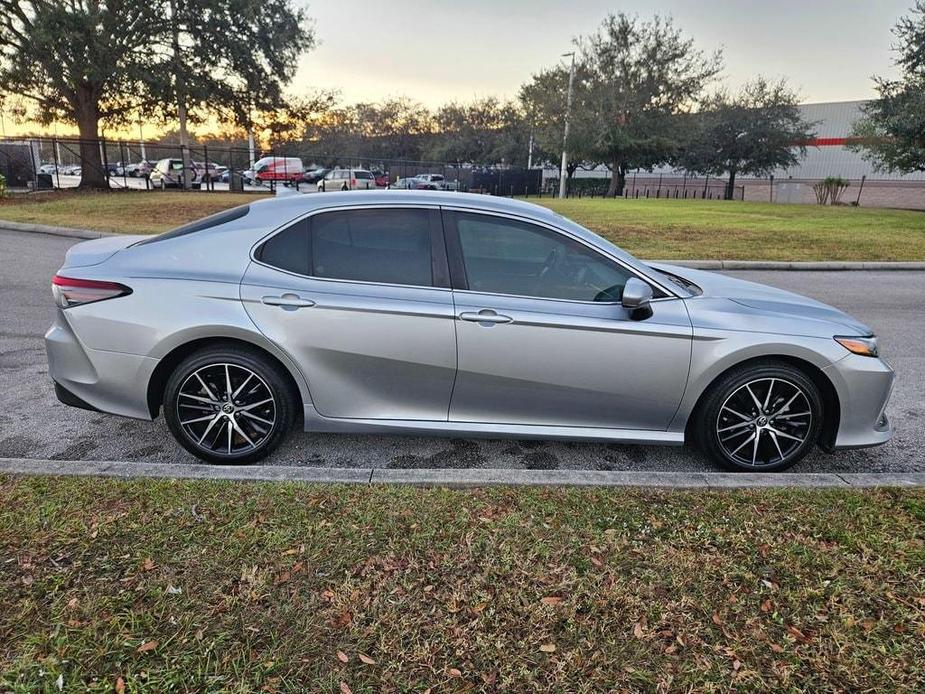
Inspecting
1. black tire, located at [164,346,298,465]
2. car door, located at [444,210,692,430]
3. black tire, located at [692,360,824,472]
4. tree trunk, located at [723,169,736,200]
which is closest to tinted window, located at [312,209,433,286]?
car door, located at [444,210,692,430]

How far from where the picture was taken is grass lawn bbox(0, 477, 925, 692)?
2096 millimetres

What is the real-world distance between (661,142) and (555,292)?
4238 centimetres

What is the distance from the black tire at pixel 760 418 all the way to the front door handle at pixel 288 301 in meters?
2.36

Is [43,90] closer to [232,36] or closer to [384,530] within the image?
[232,36]

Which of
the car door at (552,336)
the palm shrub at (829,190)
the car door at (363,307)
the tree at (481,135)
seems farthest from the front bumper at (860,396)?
the tree at (481,135)

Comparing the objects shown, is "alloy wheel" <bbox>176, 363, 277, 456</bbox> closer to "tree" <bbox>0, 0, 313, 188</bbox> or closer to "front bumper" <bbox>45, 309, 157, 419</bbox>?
"front bumper" <bbox>45, 309, 157, 419</bbox>

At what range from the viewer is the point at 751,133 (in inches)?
1816

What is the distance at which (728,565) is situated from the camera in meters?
2.64

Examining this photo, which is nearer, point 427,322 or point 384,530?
point 384,530

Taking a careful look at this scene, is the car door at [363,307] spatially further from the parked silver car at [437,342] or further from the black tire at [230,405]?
the black tire at [230,405]

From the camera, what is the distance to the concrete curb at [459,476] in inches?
127

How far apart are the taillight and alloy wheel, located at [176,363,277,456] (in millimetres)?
647

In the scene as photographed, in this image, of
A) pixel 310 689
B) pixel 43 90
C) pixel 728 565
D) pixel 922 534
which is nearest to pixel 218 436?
pixel 310 689

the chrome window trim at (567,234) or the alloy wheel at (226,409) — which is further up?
the chrome window trim at (567,234)
